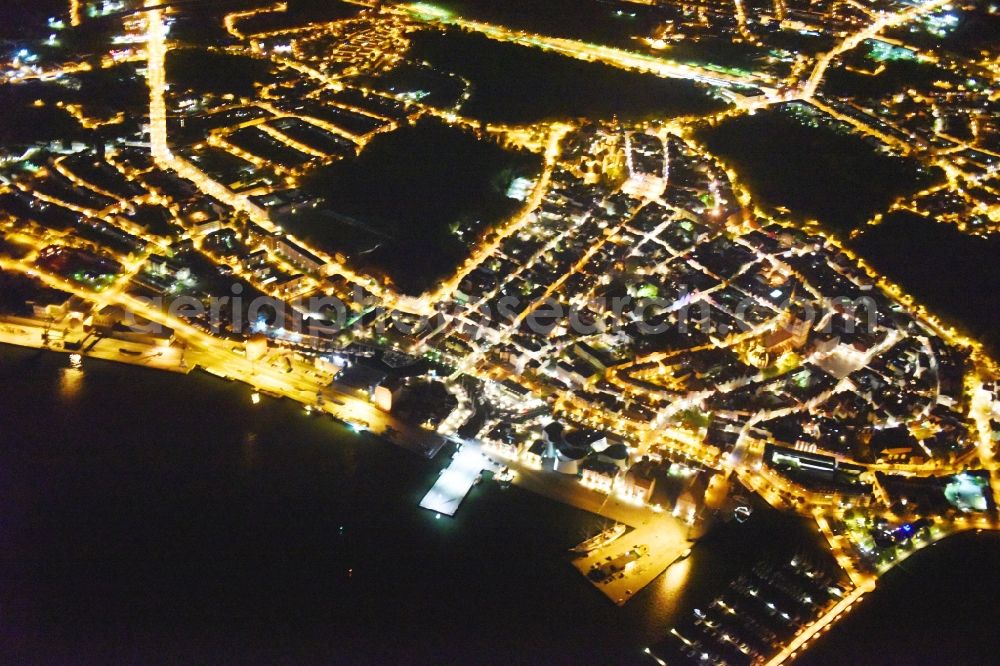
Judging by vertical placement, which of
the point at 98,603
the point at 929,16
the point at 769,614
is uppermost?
the point at 929,16

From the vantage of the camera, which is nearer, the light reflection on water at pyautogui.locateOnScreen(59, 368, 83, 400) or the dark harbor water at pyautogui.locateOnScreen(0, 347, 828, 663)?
the dark harbor water at pyautogui.locateOnScreen(0, 347, 828, 663)

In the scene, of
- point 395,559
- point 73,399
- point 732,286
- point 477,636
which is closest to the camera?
point 477,636

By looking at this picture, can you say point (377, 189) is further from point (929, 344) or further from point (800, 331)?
point (929, 344)

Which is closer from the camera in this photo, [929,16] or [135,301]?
[135,301]

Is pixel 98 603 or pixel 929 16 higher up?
pixel 929 16

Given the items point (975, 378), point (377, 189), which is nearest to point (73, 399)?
point (377, 189)

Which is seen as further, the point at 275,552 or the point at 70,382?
the point at 70,382

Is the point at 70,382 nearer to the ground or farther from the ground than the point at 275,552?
nearer to the ground

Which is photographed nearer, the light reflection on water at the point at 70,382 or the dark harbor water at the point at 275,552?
the dark harbor water at the point at 275,552
